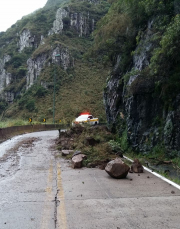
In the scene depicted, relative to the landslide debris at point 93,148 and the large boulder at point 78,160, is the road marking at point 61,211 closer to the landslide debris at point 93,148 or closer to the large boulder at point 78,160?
the large boulder at point 78,160

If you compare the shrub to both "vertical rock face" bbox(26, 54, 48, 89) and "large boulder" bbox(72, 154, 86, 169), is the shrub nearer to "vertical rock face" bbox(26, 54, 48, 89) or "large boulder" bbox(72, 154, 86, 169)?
"vertical rock face" bbox(26, 54, 48, 89)

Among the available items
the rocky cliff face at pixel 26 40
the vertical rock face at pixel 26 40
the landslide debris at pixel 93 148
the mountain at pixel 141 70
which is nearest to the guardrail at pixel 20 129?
the landslide debris at pixel 93 148

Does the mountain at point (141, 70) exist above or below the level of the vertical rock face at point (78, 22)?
below

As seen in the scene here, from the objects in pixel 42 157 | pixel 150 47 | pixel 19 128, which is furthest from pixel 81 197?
pixel 19 128

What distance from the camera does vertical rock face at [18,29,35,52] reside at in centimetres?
8739

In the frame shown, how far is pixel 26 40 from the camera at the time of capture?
8950 centimetres

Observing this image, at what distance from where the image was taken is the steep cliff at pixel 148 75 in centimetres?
968

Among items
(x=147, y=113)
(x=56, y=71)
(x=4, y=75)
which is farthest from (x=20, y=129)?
(x=4, y=75)

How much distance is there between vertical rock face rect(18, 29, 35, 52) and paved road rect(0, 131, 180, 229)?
84.9m

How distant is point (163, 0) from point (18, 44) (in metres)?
92.1

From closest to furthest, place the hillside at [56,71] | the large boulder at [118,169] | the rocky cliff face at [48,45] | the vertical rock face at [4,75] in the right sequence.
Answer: the large boulder at [118,169]
the hillside at [56,71]
the rocky cliff face at [48,45]
the vertical rock face at [4,75]

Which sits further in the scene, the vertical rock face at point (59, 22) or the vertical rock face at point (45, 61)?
the vertical rock face at point (59, 22)

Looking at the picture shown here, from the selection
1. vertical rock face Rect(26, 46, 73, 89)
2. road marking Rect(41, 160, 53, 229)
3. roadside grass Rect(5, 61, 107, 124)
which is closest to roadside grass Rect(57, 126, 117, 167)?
road marking Rect(41, 160, 53, 229)

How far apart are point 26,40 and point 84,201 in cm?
9101
